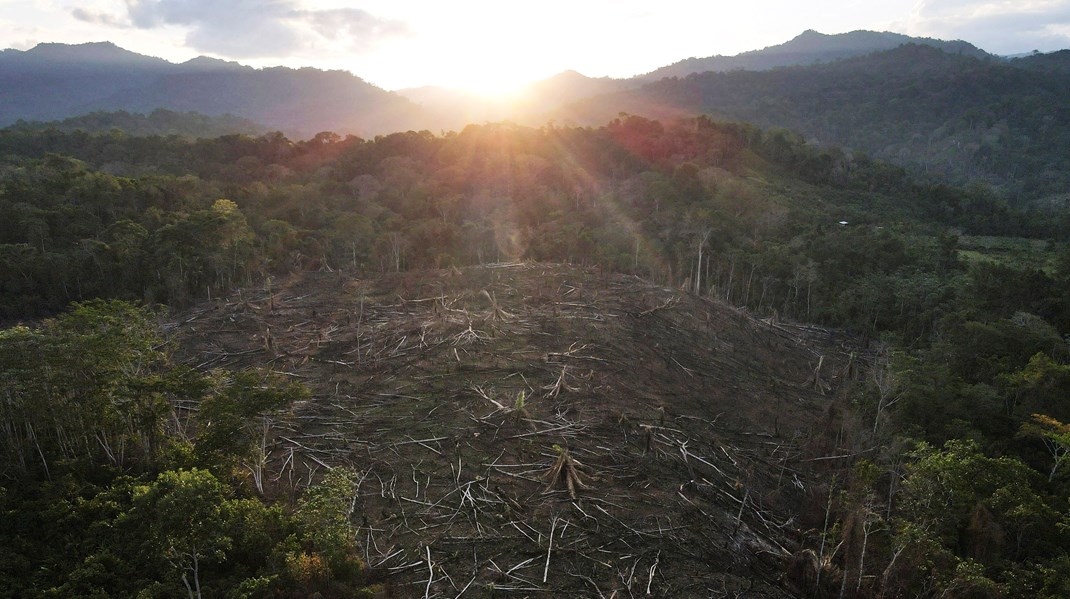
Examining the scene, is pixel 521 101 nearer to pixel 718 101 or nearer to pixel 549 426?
pixel 718 101

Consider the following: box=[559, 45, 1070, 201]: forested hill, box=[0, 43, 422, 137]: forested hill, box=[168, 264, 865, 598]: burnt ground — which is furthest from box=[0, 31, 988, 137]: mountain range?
box=[168, 264, 865, 598]: burnt ground

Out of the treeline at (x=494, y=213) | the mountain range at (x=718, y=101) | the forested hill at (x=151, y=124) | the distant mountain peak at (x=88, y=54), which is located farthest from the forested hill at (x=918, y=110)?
the distant mountain peak at (x=88, y=54)

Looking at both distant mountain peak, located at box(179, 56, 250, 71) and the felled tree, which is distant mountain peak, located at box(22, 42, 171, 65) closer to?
distant mountain peak, located at box(179, 56, 250, 71)

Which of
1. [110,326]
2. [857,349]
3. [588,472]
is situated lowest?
[857,349]

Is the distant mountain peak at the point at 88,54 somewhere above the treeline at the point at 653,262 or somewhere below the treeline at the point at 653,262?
above

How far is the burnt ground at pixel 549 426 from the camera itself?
8.17 m

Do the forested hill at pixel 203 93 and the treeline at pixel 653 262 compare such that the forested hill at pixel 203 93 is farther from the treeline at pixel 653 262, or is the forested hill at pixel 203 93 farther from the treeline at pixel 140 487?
the treeline at pixel 140 487

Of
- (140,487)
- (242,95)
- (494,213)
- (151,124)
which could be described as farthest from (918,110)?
(242,95)

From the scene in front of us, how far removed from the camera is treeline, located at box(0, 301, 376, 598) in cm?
683

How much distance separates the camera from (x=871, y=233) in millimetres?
35750

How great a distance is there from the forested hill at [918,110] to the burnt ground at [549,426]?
86497 millimetres

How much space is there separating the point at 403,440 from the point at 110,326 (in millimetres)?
6164

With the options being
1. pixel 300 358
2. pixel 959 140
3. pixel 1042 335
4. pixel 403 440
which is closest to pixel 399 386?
pixel 403 440

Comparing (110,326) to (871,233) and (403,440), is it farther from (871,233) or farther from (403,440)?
(871,233)
